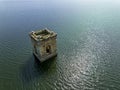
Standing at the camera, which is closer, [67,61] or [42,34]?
[67,61]

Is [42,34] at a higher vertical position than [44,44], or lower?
higher

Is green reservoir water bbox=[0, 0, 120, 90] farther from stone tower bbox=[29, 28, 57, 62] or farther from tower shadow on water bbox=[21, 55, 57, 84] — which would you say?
stone tower bbox=[29, 28, 57, 62]

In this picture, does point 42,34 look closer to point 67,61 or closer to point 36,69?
point 36,69

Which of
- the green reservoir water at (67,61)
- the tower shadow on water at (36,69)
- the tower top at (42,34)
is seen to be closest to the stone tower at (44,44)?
the tower top at (42,34)

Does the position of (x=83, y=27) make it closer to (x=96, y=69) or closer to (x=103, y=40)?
(x=103, y=40)

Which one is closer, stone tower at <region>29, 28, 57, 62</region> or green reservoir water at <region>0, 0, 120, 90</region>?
green reservoir water at <region>0, 0, 120, 90</region>

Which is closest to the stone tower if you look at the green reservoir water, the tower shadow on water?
the tower shadow on water

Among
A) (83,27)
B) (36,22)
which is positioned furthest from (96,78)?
(36,22)

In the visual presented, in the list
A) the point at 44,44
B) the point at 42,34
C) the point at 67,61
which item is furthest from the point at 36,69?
the point at 42,34

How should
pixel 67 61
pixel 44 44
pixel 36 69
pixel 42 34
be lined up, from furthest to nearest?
pixel 42 34
pixel 67 61
pixel 44 44
pixel 36 69
